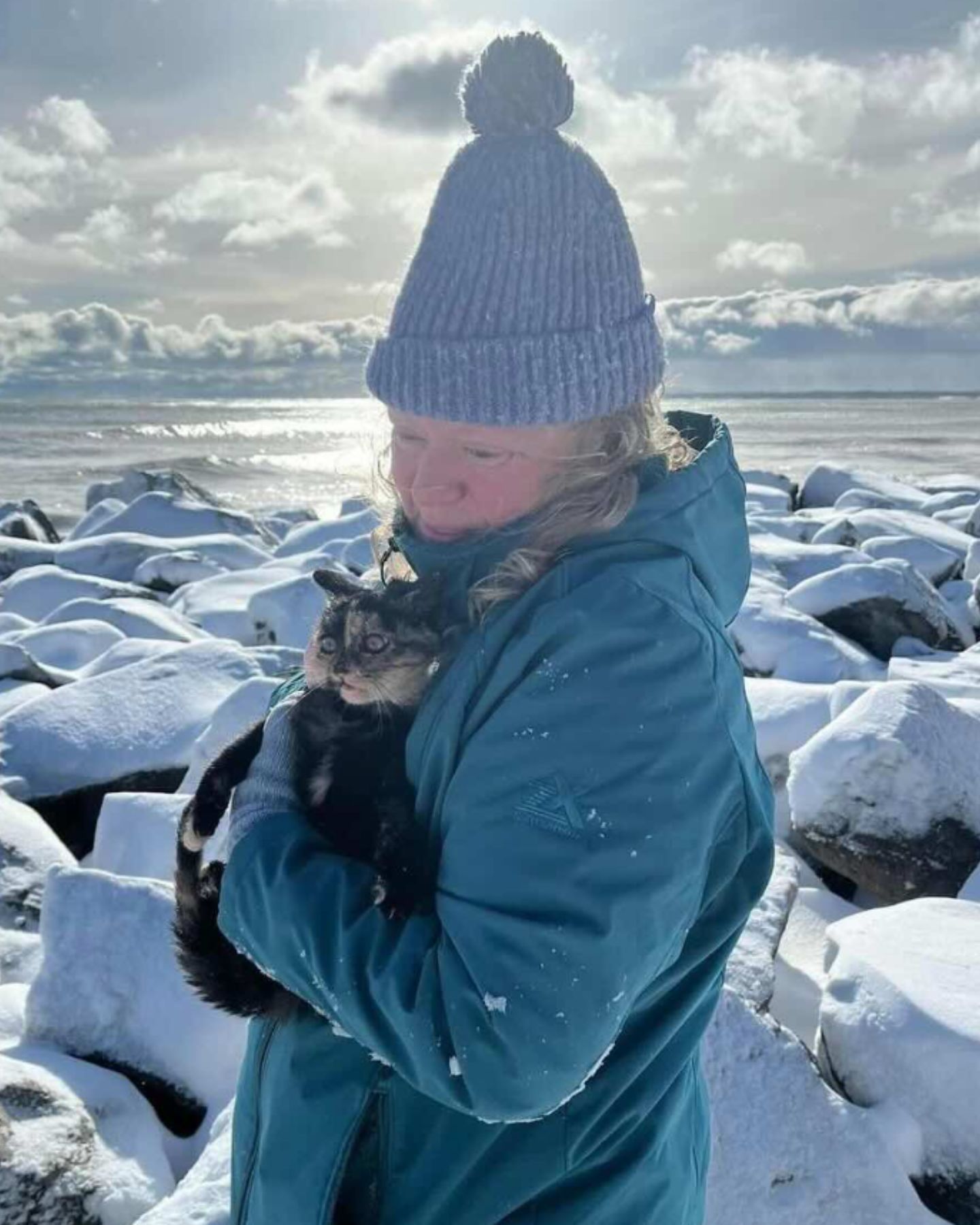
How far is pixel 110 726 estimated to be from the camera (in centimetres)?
594

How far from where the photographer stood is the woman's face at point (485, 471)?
1.46 metres

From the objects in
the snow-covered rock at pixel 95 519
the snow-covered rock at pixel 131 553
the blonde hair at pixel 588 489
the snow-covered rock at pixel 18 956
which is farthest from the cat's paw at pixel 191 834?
the snow-covered rock at pixel 95 519

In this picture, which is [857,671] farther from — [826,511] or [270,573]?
[826,511]

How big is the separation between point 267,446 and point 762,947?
43.0 meters

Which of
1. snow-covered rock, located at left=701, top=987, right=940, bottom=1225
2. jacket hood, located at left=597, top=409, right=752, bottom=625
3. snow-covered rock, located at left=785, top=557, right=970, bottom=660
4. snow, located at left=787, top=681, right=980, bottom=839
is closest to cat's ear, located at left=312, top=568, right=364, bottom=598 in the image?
jacket hood, located at left=597, top=409, right=752, bottom=625

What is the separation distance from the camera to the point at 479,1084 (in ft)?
3.95

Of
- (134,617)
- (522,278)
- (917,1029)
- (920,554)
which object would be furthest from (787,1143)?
(920,554)

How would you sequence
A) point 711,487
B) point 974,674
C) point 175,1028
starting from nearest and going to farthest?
point 711,487, point 175,1028, point 974,674

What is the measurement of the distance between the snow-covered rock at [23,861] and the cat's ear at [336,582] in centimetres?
269

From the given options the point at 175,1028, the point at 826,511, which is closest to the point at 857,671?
the point at 175,1028

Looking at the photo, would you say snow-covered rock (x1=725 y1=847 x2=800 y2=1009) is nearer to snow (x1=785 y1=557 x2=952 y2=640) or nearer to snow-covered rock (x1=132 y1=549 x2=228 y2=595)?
snow (x1=785 y1=557 x2=952 y2=640)

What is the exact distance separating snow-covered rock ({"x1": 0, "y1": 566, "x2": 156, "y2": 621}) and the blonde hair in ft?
31.1

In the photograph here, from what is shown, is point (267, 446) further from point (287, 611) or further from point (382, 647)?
point (382, 647)

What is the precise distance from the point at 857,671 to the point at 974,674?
29.3 inches
